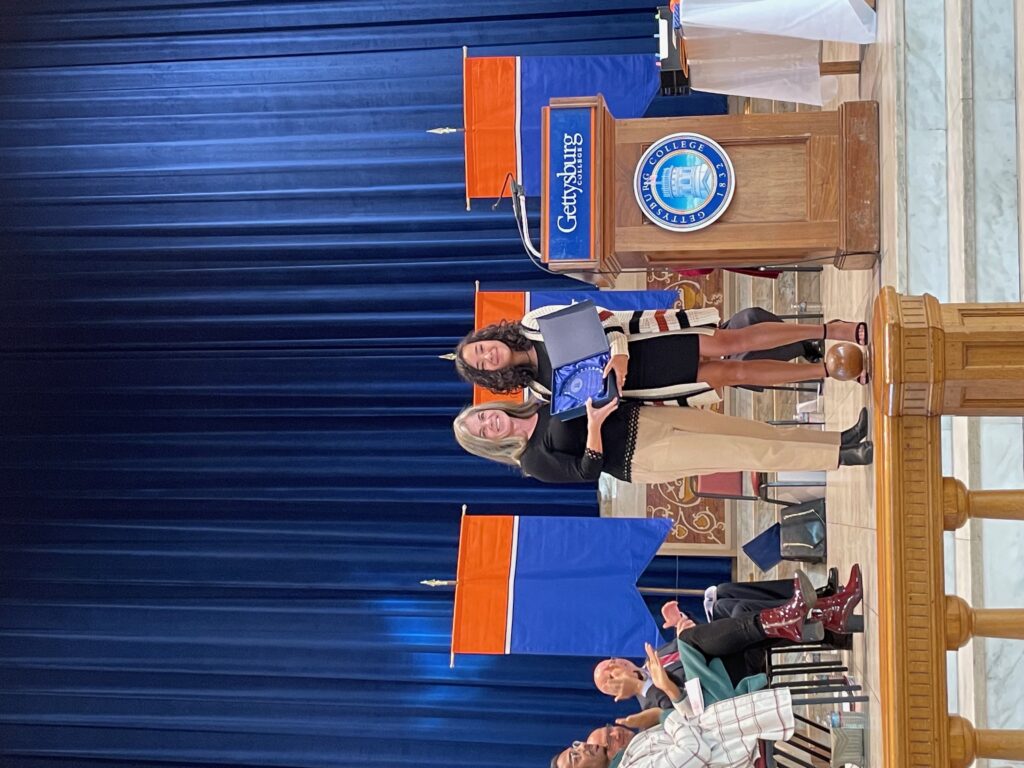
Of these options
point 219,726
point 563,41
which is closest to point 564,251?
point 563,41

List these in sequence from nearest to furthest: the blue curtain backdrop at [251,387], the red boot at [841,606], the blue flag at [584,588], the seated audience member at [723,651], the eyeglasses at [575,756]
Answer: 1. the red boot at [841,606]
2. the seated audience member at [723,651]
3. the eyeglasses at [575,756]
4. the blue flag at [584,588]
5. the blue curtain backdrop at [251,387]

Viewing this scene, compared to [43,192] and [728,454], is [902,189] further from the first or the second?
[43,192]

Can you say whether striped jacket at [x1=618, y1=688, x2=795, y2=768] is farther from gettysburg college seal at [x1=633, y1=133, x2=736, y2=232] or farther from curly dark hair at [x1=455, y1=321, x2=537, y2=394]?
gettysburg college seal at [x1=633, y1=133, x2=736, y2=232]

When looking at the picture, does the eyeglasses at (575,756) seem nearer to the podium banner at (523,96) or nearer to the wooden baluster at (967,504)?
the wooden baluster at (967,504)

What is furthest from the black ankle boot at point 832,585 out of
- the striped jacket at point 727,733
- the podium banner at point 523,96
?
the podium banner at point 523,96

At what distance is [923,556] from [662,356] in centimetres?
169

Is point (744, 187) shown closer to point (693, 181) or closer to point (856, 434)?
point (693, 181)

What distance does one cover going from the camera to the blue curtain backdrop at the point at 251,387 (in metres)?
7.24

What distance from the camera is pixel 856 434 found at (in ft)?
12.0

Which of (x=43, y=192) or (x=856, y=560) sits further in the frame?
(x=43, y=192)

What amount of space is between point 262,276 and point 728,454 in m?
4.78

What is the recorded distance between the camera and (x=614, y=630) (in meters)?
5.30

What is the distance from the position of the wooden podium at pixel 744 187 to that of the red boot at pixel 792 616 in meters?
1.30

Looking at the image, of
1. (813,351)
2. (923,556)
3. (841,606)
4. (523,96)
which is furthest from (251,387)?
(923,556)
